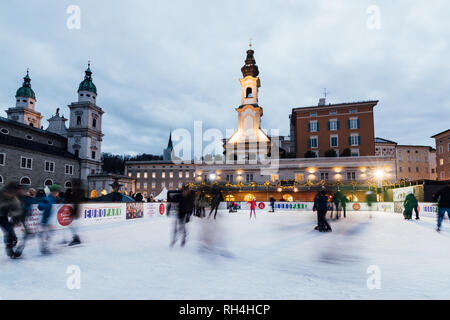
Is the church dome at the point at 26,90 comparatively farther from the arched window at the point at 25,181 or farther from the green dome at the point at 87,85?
the arched window at the point at 25,181

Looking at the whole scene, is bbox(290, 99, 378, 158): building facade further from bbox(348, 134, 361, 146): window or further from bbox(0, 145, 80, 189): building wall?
bbox(0, 145, 80, 189): building wall

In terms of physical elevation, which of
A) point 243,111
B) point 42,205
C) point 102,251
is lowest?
point 102,251

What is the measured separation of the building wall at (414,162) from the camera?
66375 mm

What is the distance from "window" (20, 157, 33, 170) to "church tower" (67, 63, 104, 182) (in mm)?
13356

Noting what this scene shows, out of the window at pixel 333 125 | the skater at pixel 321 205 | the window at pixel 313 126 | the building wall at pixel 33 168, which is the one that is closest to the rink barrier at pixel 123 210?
the skater at pixel 321 205

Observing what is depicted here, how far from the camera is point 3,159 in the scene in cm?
3800

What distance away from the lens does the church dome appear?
2564 inches

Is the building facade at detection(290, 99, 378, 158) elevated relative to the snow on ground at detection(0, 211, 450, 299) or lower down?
elevated

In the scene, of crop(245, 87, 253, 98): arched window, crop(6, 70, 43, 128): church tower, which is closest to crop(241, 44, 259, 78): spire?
crop(245, 87, 253, 98): arched window

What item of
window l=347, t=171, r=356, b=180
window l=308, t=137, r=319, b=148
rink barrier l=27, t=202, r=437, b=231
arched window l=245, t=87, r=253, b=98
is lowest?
rink barrier l=27, t=202, r=437, b=231

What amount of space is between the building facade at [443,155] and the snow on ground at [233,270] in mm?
50758

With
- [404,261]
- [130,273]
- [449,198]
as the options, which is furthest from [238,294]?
[449,198]
